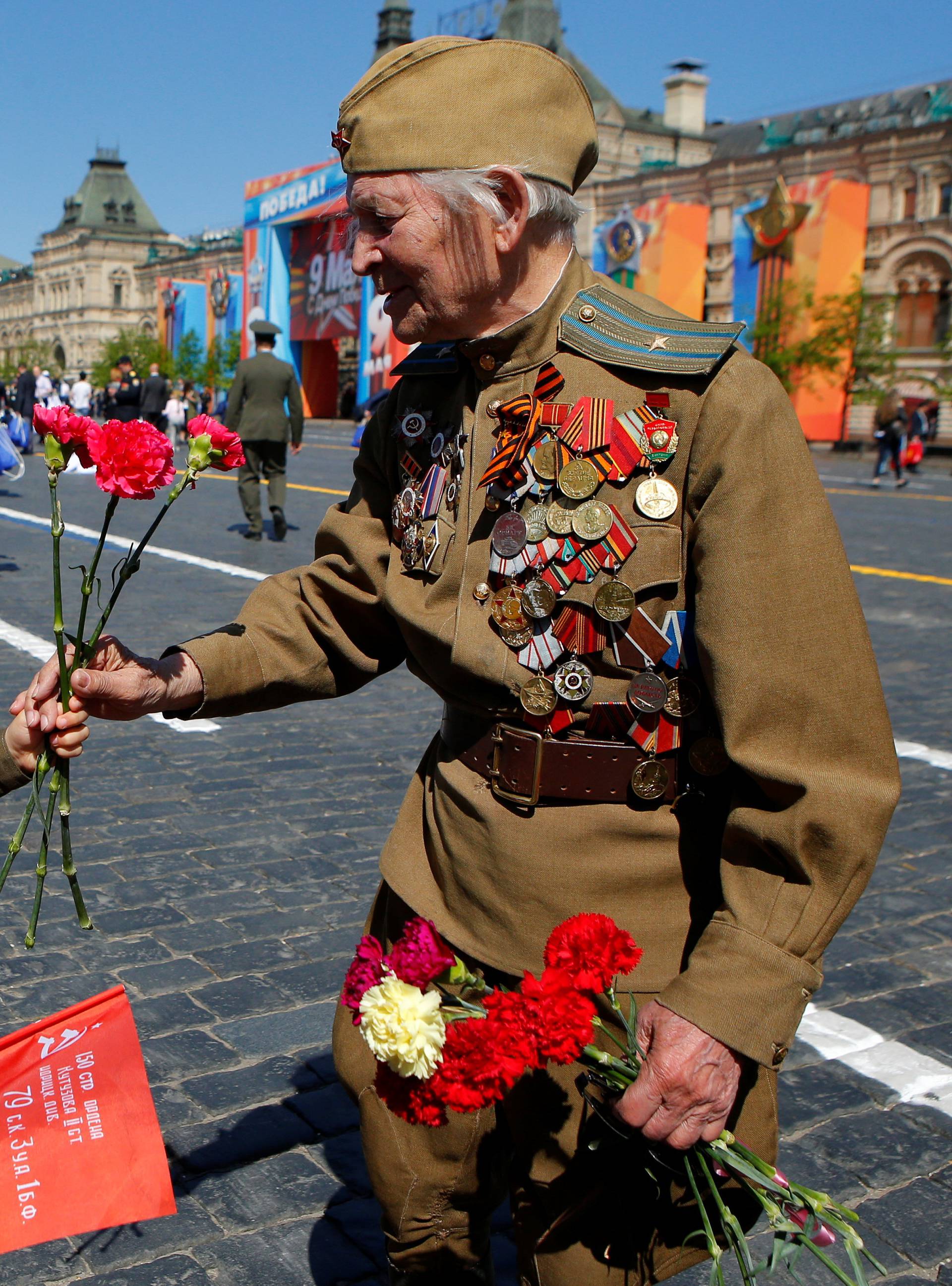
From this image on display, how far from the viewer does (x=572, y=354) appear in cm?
188

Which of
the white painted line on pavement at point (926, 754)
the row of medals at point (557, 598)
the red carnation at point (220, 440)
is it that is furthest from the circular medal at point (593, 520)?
the white painted line on pavement at point (926, 754)

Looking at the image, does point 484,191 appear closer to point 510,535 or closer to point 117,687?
point 510,535

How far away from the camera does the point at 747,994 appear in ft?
5.11

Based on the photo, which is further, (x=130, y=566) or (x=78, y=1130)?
(x=130, y=566)

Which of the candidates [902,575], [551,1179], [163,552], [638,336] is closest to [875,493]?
[902,575]

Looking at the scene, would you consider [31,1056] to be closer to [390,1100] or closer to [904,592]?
[390,1100]

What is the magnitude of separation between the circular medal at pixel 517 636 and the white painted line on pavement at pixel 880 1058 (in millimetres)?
1788

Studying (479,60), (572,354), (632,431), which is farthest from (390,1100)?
(479,60)

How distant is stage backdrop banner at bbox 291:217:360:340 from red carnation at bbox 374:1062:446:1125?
4970 cm

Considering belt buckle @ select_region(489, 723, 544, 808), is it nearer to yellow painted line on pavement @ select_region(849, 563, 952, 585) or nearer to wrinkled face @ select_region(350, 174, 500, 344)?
wrinkled face @ select_region(350, 174, 500, 344)

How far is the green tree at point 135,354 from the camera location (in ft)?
273

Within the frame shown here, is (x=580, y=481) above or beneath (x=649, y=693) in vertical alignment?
above

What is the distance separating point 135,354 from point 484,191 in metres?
94.1

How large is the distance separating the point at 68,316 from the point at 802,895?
14263 cm
